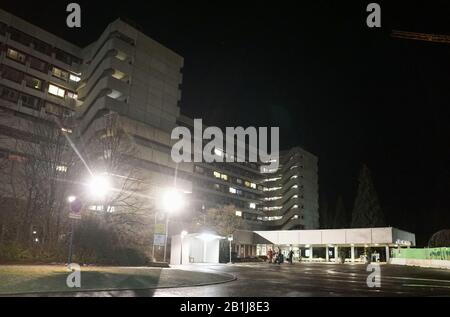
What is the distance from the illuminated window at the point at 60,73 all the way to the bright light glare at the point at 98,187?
5156 cm

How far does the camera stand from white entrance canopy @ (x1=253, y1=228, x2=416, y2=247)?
215 ft

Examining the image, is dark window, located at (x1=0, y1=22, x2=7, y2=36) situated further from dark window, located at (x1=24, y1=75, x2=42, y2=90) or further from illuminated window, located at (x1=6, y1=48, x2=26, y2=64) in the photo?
dark window, located at (x1=24, y1=75, x2=42, y2=90)

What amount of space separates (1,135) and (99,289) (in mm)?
53024

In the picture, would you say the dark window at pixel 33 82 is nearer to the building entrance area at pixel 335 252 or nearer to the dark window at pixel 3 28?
the dark window at pixel 3 28

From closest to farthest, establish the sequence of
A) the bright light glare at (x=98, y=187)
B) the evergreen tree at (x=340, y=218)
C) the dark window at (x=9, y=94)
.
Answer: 1. the bright light glare at (x=98, y=187)
2. the dark window at (x=9, y=94)
3. the evergreen tree at (x=340, y=218)

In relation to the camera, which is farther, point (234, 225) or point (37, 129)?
point (234, 225)

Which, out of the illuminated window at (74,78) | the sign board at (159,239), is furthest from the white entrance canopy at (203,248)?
the illuminated window at (74,78)

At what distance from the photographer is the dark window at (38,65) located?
232 feet

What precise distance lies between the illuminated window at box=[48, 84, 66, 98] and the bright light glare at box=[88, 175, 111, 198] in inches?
1932

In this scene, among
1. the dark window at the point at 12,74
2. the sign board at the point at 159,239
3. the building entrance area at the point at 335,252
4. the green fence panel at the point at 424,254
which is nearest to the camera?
the sign board at the point at 159,239
